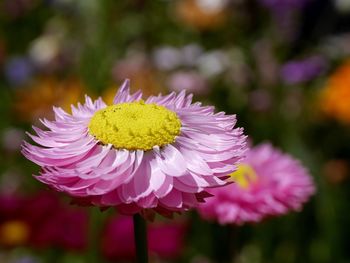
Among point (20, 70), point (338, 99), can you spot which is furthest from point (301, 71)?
point (20, 70)

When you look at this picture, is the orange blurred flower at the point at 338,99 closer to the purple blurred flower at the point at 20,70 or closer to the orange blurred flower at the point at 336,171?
the orange blurred flower at the point at 336,171

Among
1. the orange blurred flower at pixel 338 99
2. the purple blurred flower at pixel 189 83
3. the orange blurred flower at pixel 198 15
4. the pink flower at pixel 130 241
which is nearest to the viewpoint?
the pink flower at pixel 130 241

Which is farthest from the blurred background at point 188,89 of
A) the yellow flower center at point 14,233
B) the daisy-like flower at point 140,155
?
the daisy-like flower at point 140,155

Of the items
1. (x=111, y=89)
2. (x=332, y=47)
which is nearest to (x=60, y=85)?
(x=111, y=89)

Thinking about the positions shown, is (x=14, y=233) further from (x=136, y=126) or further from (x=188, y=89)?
(x=136, y=126)

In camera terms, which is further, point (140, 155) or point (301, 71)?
point (301, 71)
